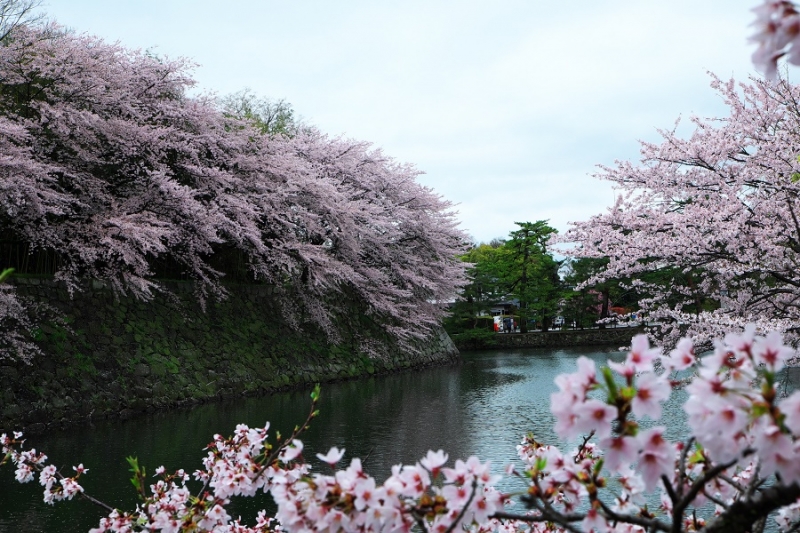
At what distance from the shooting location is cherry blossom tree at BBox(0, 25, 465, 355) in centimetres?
1145

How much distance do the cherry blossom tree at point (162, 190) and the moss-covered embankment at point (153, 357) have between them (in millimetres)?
514

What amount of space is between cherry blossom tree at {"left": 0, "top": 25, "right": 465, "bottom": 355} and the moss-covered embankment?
514mm

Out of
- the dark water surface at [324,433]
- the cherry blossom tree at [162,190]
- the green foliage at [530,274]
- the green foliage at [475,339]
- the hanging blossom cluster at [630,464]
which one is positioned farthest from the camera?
the green foliage at [530,274]

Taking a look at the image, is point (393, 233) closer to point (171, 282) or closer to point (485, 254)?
point (171, 282)

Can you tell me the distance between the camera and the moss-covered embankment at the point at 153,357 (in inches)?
405

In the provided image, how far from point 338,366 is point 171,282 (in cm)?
514

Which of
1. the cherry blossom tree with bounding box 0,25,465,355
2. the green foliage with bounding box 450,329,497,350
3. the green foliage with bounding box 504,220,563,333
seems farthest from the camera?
the green foliage with bounding box 504,220,563,333

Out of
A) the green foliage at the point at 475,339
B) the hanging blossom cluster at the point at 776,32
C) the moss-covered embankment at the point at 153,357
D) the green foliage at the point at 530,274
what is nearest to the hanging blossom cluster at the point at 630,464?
the hanging blossom cluster at the point at 776,32

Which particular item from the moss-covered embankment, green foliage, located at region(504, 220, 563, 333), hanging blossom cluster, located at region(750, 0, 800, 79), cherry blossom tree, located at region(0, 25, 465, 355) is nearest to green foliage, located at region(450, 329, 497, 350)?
green foliage, located at region(504, 220, 563, 333)

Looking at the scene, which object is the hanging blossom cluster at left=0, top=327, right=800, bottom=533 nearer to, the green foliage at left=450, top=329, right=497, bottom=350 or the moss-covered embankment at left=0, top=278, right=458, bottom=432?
the moss-covered embankment at left=0, top=278, right=458, bottom=432

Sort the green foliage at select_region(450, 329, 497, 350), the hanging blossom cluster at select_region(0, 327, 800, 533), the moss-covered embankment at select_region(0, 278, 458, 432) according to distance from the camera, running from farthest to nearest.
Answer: the green foliage at select_region(450, 329, 497, 350) < the moss-covered embankment at select_region(0, 278, 458, 432) < the hanging blossom cluster at select_region(0, 327, 800, 533)

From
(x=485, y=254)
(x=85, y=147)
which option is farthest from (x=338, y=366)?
(x=485, y=254)

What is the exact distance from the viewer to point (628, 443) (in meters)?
1.17

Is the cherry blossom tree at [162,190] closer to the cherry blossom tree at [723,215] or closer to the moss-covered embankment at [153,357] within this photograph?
the moss-covered embankment at [153,357]
